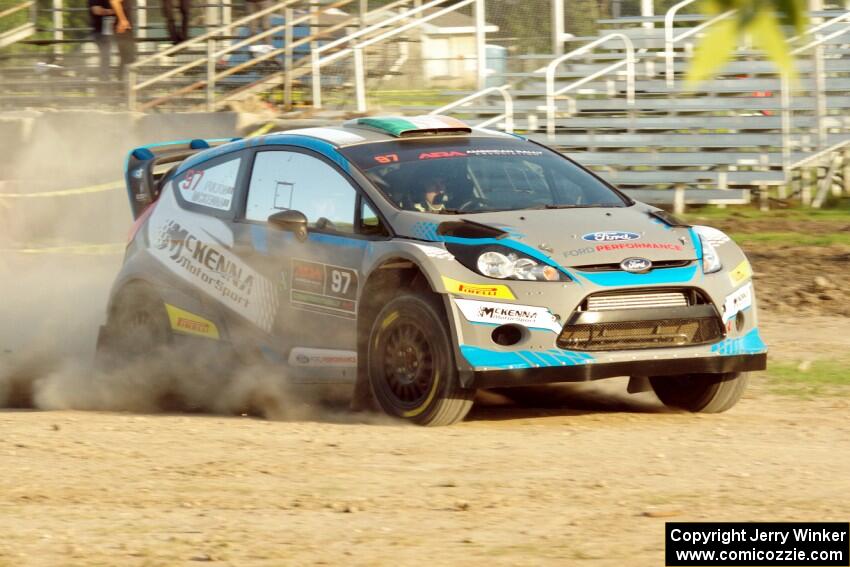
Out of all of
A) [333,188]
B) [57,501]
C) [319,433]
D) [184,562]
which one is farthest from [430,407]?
[184,562]

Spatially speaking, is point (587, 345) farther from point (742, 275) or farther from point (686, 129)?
point (686, 129)

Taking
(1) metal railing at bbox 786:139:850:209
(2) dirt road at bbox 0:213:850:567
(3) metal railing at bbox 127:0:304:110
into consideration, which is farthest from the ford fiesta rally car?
(3) metal railing at bbox 127:0:304:110

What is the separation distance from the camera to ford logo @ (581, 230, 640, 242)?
23.0ft

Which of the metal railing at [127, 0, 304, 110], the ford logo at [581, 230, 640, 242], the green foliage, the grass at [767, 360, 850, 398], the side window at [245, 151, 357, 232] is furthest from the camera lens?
the metal railing at [127, 0, 304, 110]

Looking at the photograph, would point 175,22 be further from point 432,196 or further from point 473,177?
point 432,196

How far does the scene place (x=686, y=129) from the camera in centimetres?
1870

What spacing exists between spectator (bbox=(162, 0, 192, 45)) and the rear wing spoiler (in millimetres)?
11896

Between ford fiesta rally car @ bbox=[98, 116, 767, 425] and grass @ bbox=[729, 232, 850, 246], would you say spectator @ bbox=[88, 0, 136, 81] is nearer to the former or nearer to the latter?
grass @ bbox=[729, 232, 850, 246]

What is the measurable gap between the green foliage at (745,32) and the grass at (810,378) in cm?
621

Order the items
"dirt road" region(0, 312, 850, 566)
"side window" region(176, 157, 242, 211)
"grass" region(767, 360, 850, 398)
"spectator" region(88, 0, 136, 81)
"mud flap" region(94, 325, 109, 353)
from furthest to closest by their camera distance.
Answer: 1. "spectator" region(88, 0, 136, 81)
2. "mud flap" region(94, 325, 109, 353)
3. "grass" region(767, 360, 850, 398)
4. "side window" region(176, 157, 242, 211)
5. "dirt road" region(0, 312, 850, 566)

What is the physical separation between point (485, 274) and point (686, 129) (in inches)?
489

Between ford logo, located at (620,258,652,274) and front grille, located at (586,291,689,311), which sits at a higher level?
ford logo, located at (620,258,652,274)

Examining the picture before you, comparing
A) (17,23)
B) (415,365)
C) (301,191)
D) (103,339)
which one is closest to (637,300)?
(415,365)

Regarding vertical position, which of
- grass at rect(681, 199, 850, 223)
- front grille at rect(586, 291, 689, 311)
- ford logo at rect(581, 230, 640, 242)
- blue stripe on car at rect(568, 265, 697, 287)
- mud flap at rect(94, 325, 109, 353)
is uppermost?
ford logo at rect(581, 230, 640, 242)
